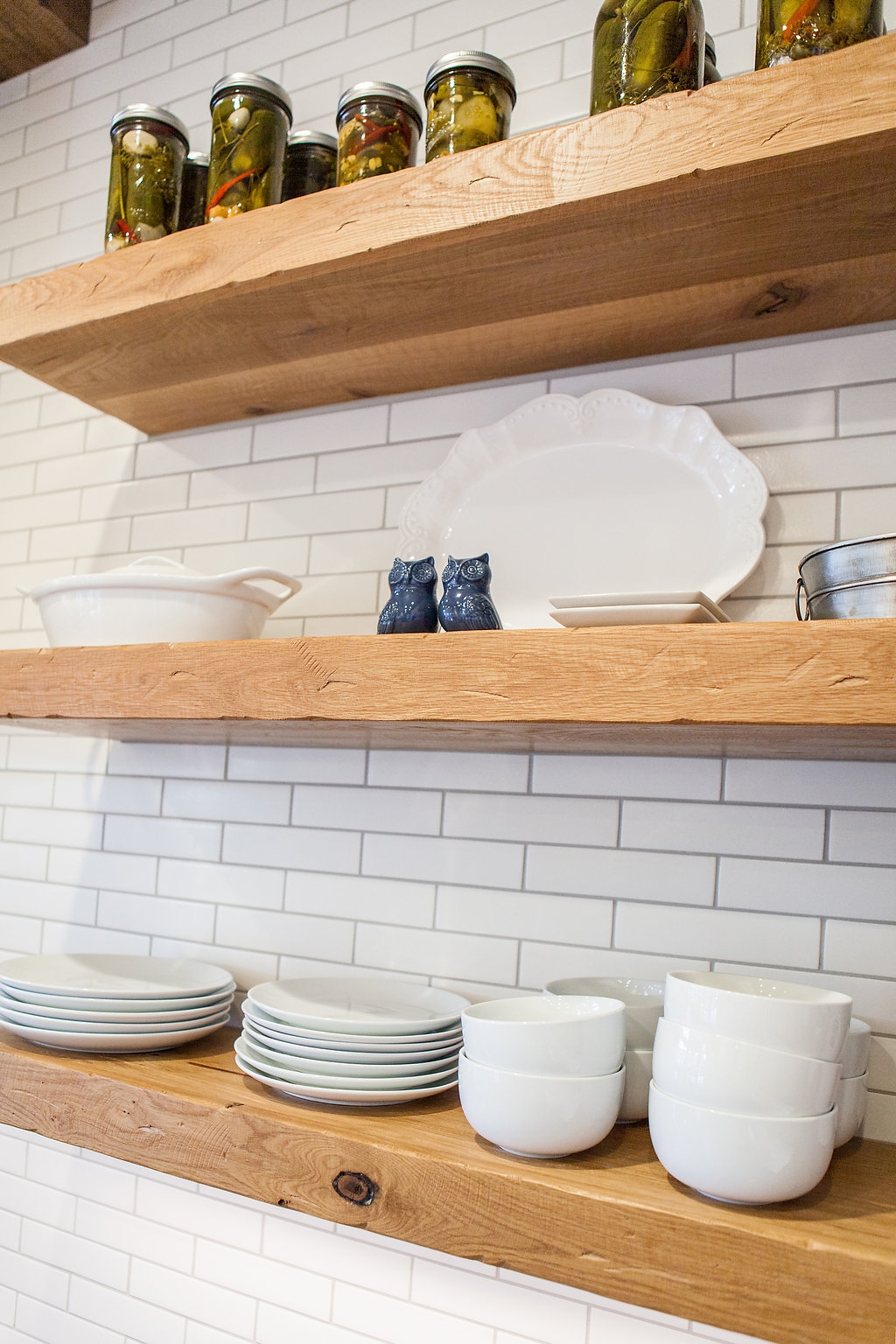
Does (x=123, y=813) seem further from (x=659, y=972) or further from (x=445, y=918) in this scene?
(x=659, y=972)

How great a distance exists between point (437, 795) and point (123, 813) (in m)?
0.63

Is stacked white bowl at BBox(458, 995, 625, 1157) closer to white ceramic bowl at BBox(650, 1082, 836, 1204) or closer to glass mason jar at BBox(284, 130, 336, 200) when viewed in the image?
white ceramic bowl at BBox(650, 1082, 836, 1204)

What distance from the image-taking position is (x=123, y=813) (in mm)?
1762

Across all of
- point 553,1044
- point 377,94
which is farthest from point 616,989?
point 377,94

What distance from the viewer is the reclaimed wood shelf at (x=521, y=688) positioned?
882 millimetres

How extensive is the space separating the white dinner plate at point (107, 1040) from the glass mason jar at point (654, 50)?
1269 mm

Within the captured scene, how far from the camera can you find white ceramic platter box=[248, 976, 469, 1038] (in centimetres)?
117

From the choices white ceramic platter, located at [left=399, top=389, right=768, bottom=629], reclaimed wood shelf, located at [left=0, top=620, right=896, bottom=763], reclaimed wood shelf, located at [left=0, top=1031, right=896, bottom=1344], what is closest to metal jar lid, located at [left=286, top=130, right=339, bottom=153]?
white ceramic platter, located at [left=399, top=389, right=768, bottom=629]

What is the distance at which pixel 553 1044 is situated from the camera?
98cm

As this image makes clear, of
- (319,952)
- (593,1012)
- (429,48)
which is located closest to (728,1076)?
(593,1012)

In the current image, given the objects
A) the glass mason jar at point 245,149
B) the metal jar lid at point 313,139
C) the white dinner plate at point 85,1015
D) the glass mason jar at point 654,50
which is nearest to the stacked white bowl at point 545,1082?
the white dinner plate at point 85,1015

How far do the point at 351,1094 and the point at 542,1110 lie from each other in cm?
25

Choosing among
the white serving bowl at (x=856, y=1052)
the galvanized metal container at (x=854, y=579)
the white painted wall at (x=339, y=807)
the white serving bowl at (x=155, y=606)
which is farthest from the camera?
the white serving bowl at (x=155, y=606)

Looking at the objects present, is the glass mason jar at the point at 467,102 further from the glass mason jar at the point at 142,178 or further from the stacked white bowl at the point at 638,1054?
the stacked white bowl at the point at 638,1054
